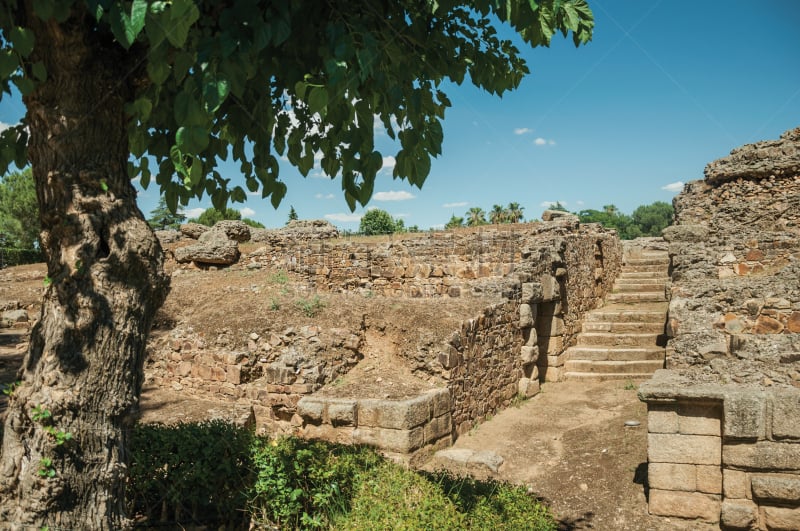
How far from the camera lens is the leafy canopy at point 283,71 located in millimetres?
2666

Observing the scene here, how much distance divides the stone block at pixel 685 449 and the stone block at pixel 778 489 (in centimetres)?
37

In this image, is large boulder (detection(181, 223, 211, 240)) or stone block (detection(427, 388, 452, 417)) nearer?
stone block (detection(427, 388, 452, 417))

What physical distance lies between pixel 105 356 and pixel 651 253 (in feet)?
71.1

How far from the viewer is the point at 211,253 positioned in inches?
695

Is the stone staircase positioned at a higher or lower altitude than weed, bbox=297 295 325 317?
lower

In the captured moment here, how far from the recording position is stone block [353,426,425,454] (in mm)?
6945

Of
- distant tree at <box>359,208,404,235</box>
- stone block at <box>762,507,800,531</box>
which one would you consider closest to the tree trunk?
stone block at <box>762,507,800,531</box>

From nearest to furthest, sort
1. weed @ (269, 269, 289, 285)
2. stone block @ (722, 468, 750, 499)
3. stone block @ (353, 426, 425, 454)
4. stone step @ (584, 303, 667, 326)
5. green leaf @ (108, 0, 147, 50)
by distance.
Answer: green leaf @ (108, 0, 147, 50), stone block @ (722, 468, 750, 499), stone block @ (353, 426, 425, 454), stone step @ (584, 303, 667, 326), weed @ (269, 269, 289, 285)

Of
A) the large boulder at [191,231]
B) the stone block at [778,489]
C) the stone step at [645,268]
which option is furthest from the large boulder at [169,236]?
the stone block at [778,489]

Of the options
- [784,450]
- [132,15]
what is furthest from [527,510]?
[132,15]

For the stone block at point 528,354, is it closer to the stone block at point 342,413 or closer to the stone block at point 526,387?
the stone block at point 526,387

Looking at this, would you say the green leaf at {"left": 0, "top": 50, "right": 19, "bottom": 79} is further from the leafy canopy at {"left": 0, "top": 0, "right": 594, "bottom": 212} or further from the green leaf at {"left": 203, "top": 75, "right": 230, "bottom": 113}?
the green leaf at {"left": 203, "top": 75, "right": 230, "bottom": 113}

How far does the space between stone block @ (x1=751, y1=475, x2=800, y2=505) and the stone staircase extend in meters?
6.84

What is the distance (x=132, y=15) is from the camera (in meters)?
2.32
